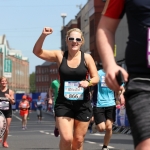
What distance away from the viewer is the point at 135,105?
15.2ft

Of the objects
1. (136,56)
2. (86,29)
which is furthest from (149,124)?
(86,29)

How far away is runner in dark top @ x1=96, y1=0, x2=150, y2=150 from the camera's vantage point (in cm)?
455

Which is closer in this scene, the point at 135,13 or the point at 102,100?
the point at 135,13

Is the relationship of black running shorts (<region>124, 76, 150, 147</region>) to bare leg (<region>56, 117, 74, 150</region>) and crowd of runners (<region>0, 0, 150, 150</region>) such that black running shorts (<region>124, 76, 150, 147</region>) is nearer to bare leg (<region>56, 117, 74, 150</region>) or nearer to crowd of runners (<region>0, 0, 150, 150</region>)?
crowd of runners (<region>0, 0, 150, 150</region>)

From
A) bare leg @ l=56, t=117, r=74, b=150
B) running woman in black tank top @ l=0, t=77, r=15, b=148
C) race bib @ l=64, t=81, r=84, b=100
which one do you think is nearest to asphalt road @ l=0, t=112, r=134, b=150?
running woman in black tank top @ l=0, t=77, r=15, b=148

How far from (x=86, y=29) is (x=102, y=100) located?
88.1 metres

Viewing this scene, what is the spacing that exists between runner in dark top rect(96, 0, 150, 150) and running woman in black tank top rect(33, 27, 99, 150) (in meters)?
4.52

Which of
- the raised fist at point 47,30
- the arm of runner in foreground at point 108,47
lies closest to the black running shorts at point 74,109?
the raised fist at point 47,30

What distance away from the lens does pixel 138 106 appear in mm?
4621

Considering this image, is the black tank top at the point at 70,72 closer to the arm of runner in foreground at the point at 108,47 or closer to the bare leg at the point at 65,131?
the bare leg at the point at 65,131

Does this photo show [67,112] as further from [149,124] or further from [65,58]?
[149,124]

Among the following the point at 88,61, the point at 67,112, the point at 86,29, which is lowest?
the point at 67,112

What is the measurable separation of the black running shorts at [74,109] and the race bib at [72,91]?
7cm

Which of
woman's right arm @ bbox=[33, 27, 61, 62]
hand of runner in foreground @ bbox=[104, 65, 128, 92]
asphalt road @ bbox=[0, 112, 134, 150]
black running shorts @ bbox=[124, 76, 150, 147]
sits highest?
woman's right arm @ bbox=[33, 27, 61, 62]
